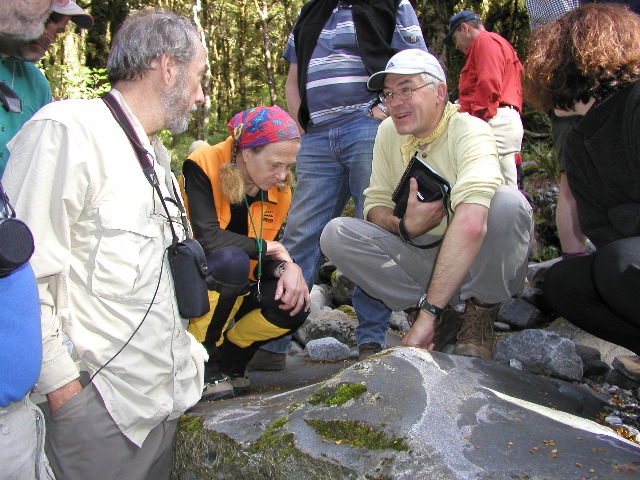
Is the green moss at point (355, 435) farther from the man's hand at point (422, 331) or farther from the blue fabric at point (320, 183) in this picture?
the blue fabric at point (320, 183)

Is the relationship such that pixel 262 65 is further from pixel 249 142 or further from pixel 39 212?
pixel 39 212

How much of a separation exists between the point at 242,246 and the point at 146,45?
1.33m

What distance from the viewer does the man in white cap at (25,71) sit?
275 cm

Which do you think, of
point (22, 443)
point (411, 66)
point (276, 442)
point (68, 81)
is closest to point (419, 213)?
point (411, 66)

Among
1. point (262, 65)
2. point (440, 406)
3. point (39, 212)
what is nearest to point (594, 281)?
point (440, 406)

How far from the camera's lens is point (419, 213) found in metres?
3.43

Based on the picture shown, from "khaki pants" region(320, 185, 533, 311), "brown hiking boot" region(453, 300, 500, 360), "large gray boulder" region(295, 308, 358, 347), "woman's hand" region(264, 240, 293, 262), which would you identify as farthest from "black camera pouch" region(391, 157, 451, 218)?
"large gray boulder" region(295, 308, 358, 347)

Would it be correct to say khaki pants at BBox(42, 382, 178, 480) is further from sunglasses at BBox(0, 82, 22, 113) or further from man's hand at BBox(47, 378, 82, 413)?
sunglasses at BBox(0, 82, 22, 113)

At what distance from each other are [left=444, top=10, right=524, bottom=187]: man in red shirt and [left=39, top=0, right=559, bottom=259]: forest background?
4.32 feet

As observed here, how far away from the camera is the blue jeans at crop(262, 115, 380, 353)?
4023 millimetres

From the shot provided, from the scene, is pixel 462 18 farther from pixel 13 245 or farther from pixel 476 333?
pixel 13 245

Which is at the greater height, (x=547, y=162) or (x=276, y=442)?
(x=547, y=162)

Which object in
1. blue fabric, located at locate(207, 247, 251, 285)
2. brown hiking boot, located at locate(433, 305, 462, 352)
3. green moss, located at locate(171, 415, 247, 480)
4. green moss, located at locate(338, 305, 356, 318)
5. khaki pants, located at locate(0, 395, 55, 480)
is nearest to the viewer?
khaki pants, located at locate(0, 395, 55, 480)

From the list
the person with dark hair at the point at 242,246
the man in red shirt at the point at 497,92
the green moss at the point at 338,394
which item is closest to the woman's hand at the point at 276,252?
the person with dark hair at the point at 242,246
